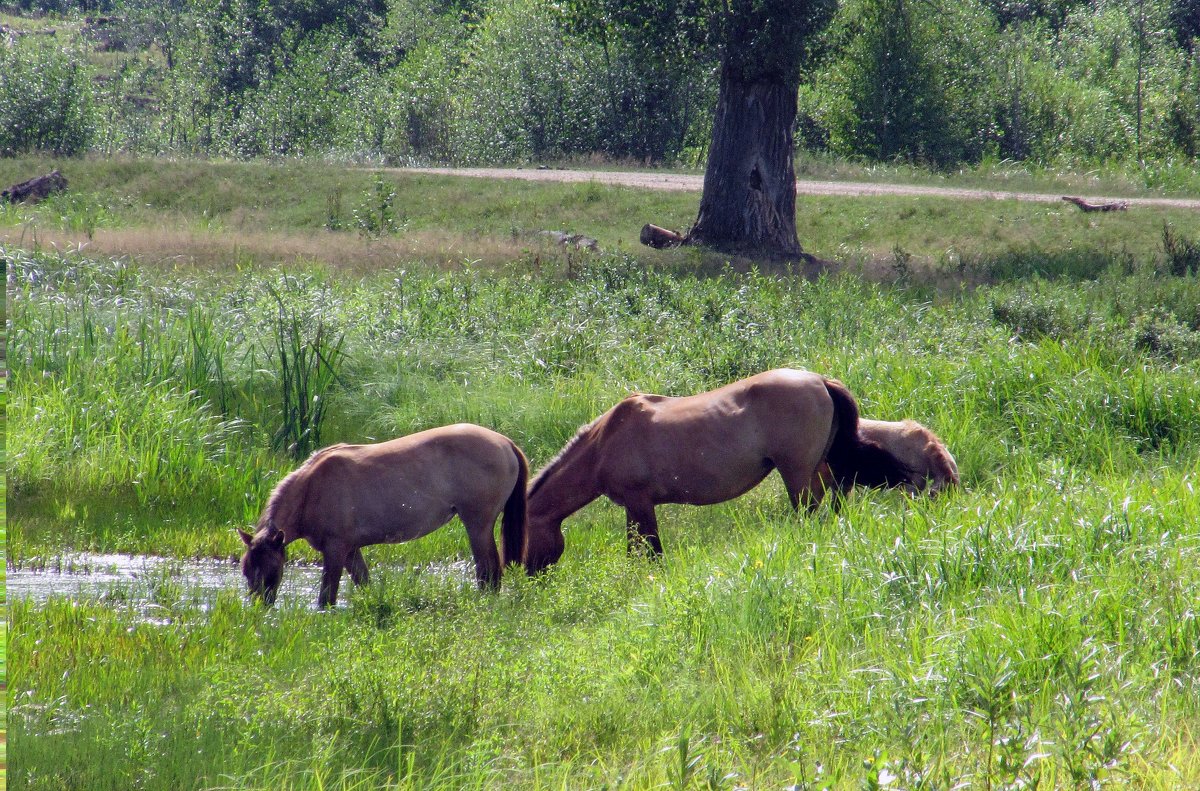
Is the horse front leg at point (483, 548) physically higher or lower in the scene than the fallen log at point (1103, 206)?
lower

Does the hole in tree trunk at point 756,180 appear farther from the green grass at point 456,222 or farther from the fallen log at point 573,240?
the fallen log at point 573,240

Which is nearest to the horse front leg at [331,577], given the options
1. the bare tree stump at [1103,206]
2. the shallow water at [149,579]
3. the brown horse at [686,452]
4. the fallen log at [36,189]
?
the shallow water at [149,579]

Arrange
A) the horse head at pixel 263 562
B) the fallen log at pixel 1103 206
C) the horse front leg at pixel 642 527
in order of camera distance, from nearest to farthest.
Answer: the horse head at pixel 263 562
the horse front leg at pixel 642 527
the fallen log at pixel 1103 206

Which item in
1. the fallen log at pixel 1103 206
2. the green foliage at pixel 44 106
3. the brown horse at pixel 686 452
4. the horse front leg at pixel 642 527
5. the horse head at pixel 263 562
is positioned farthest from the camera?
the green foliage at pixel 44 106

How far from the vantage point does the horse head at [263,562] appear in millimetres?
7125

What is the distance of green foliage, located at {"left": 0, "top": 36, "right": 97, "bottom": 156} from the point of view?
37500 mm

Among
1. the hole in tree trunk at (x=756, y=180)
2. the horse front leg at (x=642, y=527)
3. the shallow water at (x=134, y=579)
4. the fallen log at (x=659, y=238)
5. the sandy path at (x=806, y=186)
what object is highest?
the hole in tree trunk at (x=756, y=180)

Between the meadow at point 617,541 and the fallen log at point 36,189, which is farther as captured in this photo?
the fallen log at point 36,189

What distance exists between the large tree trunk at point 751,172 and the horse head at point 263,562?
14.4 m

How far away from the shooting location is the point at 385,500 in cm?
752

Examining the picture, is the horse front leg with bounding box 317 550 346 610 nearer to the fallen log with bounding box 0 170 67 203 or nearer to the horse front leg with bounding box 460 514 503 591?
the horse front leg with bounding box 460 514 503 591

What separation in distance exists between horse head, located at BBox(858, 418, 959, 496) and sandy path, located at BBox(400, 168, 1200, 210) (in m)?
16.6

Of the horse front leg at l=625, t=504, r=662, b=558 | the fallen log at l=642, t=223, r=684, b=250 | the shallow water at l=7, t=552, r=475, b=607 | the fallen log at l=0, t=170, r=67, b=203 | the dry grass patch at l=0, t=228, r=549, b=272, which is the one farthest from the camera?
the fallen log at l=0, t=170, r=67, b=203

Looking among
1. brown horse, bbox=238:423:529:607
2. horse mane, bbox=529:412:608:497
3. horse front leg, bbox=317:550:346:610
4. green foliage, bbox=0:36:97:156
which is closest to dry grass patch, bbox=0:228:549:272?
horse mane, bbox=529:412:608:497
